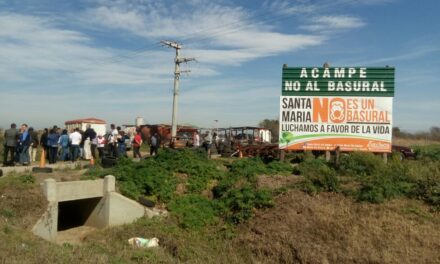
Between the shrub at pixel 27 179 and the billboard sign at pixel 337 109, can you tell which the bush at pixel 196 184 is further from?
the shrub at pixel 27 179

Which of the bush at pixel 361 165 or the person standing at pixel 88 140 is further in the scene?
the person standing at pixel 88 140

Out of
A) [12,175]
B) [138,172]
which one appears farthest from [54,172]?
[138,172]

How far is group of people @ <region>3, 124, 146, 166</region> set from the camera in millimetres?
17359

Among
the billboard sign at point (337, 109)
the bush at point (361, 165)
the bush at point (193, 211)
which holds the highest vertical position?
the billboard sign at point (337, 109)

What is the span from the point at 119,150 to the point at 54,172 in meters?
5.57

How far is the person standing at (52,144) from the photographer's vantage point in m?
18.7

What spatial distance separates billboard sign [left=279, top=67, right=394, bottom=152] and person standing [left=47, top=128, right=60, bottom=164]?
9.31 meters

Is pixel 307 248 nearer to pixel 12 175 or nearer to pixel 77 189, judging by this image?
pixel 77 189

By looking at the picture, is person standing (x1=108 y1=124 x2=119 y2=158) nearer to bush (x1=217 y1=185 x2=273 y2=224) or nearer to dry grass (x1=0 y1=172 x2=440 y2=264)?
dry grass (x1=0 y1=172 x2=440 y2=264)

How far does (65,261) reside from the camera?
8352mm

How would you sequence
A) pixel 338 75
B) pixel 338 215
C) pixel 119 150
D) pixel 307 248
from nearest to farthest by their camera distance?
pixel 307 248 < pixel 338 215 < pixel 338 75 < pixel 119 150

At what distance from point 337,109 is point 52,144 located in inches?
455

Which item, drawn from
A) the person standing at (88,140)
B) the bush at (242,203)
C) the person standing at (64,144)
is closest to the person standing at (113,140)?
the person standing at (88,140)

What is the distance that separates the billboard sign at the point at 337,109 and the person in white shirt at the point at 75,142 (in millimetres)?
8946
